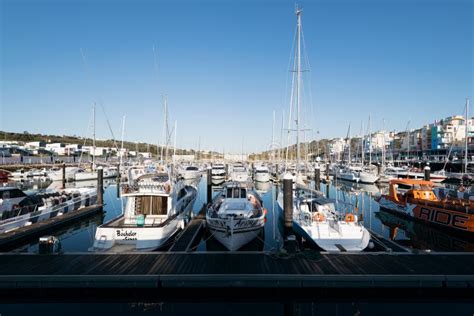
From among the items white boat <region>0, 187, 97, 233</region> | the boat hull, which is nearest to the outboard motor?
white boat <region>0, 187, 97, 233</region>

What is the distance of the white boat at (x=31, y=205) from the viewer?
19719mm

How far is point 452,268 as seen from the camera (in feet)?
37.3

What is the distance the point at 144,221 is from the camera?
56.1 feet

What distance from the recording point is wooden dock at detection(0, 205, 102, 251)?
1756cm

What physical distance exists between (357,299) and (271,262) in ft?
11.0

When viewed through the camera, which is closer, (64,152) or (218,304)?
(218,304)

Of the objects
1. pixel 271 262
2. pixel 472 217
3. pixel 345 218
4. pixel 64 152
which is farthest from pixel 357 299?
pixel 64 152

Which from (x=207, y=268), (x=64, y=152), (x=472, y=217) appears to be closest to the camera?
(x=207, y=268)

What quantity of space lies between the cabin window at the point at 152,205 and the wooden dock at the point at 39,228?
7.55 meters

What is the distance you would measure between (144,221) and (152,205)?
52.9 inches

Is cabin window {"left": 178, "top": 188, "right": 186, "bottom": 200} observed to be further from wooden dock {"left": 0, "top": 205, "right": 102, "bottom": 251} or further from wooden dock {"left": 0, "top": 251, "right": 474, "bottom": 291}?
wooden dock {"left": 0, "top": 205, "right": 102, "bottom": 251}

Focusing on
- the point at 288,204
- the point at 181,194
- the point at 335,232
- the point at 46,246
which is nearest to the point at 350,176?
the point at 288,204

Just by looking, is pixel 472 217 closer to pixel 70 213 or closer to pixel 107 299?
pixel 107 299

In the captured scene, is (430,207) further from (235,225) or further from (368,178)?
(368,178)
